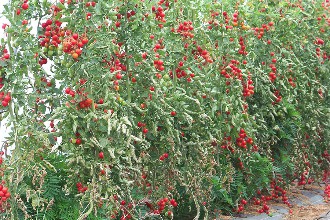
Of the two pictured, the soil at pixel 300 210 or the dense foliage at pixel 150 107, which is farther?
the soil at pixel 300 210

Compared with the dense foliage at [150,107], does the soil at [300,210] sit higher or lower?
lower

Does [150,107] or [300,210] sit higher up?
[150,107]

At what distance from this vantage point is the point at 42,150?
12.5ft

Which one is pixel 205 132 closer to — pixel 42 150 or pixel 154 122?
pixel 154 122

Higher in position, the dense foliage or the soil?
the dense foliage

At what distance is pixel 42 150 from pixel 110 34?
0.75 meters

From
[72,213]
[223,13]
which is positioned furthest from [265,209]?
[72,213]

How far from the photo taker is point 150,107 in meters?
4.49

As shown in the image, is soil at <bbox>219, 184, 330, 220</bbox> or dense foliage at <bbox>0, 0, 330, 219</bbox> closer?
dense foliage at <bbox>0, 0, 330, 219</bbox>

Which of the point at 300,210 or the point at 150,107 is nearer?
the point at 150,107

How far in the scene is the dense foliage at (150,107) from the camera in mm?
3801

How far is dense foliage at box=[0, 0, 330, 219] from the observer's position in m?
3.80

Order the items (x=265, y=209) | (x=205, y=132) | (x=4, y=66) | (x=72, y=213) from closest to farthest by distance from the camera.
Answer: (x=4, y=66)
(x=72, y=213)
(x=205, y=132)
(x=265, y=209)

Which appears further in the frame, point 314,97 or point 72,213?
point 314,97
